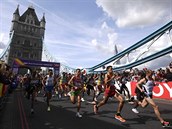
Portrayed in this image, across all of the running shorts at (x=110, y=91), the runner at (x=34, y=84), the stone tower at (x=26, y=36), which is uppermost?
the stone tower at (x=26, y=36)

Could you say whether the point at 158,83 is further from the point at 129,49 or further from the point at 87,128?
the point at 129,49

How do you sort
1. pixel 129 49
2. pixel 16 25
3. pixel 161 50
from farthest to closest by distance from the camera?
pixel 16 25 → pixel 129 49 → pixel 161 50

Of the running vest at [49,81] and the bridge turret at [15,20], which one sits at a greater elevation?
the bridge turret at [15,20]

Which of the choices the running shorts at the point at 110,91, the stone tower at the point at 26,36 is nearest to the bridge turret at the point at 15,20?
the stone tower at the point at 26,36

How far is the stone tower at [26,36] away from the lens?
104 meters

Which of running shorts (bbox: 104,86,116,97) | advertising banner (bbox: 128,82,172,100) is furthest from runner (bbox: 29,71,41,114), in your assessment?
advertising banner (bbox: 128,82,172,100)

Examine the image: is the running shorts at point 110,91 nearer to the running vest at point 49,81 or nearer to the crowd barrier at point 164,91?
the running vest at point 49,81

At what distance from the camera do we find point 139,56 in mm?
52250

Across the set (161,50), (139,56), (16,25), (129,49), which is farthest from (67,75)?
(16,25)

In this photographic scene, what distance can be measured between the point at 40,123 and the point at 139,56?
48.4m

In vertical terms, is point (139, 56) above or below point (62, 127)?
above

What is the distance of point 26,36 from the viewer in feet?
353

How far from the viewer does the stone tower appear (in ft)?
340

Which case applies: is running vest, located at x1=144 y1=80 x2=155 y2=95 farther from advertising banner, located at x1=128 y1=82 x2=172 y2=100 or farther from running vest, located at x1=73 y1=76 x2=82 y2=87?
advertising banner, located at x1=128 y1=82 x2=172 y2=100
